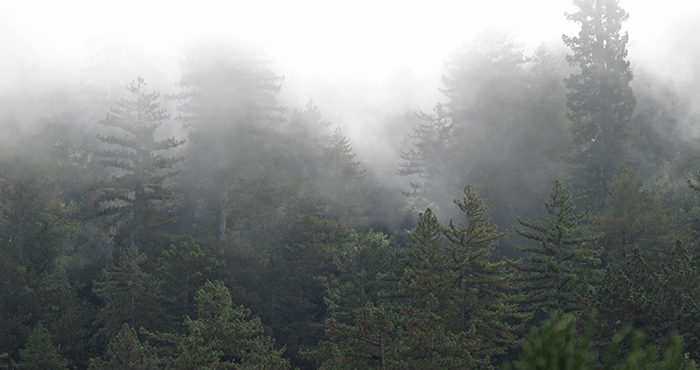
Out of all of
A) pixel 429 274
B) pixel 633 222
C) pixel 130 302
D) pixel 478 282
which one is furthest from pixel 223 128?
pixel 633 222

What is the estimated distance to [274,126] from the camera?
167 feet

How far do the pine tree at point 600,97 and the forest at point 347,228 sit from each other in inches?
6.4

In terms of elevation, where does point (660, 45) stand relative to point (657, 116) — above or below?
above

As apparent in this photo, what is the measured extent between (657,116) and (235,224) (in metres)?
36.3

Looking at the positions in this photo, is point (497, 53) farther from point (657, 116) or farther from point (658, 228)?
point (658, 228)

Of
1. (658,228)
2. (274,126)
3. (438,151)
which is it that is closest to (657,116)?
(438,151)

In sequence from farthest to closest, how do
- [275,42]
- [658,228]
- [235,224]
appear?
[275,42], [235,224], [658,228]

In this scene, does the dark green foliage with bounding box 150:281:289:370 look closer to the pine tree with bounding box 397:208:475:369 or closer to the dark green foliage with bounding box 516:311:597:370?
the pine tree with bounding box 397:208:475:369

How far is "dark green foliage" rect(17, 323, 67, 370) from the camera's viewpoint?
25688 millimetres

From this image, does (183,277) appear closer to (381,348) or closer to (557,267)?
(381,348)

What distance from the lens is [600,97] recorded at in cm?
4241

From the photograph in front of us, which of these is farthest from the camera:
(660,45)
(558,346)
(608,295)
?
(660,45)

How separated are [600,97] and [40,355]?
38.4 m

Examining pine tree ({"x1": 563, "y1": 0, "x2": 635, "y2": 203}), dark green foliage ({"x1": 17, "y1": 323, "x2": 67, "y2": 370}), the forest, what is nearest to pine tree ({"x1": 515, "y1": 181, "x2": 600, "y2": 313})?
the forest
